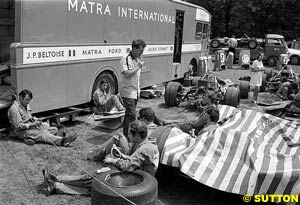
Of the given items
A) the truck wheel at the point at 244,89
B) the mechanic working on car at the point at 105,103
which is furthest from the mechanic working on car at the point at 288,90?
the mechanic working on car at the point at 105,103

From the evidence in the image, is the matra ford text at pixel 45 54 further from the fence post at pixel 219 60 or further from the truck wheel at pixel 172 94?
the fence post at pixel 219 60

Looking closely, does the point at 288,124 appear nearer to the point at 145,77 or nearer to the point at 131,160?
the point at 131,160

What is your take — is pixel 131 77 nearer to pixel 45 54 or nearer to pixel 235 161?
pixel 45 54

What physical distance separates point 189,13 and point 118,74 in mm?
5549

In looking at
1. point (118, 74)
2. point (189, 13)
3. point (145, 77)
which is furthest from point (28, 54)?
point (189, 13)

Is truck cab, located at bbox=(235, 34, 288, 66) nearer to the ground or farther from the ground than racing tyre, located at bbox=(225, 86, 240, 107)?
farther from the ground

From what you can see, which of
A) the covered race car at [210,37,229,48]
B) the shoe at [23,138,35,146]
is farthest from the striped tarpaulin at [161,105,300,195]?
the covered race car at [210,37,229,48]

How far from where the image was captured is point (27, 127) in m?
5.98

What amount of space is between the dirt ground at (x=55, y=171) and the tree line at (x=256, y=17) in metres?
30.7

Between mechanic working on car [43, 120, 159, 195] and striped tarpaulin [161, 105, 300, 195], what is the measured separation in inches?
12.8

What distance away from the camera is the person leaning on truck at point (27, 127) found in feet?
19.4

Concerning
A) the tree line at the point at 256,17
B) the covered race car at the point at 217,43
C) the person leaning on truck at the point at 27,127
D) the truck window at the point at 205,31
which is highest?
the tree line at the point at 256,17

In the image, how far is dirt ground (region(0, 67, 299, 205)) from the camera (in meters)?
4.27

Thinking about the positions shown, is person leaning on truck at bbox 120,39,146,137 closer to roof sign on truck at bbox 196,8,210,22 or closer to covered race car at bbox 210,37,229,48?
roof sign on truck at bbox 196,8,210,22
